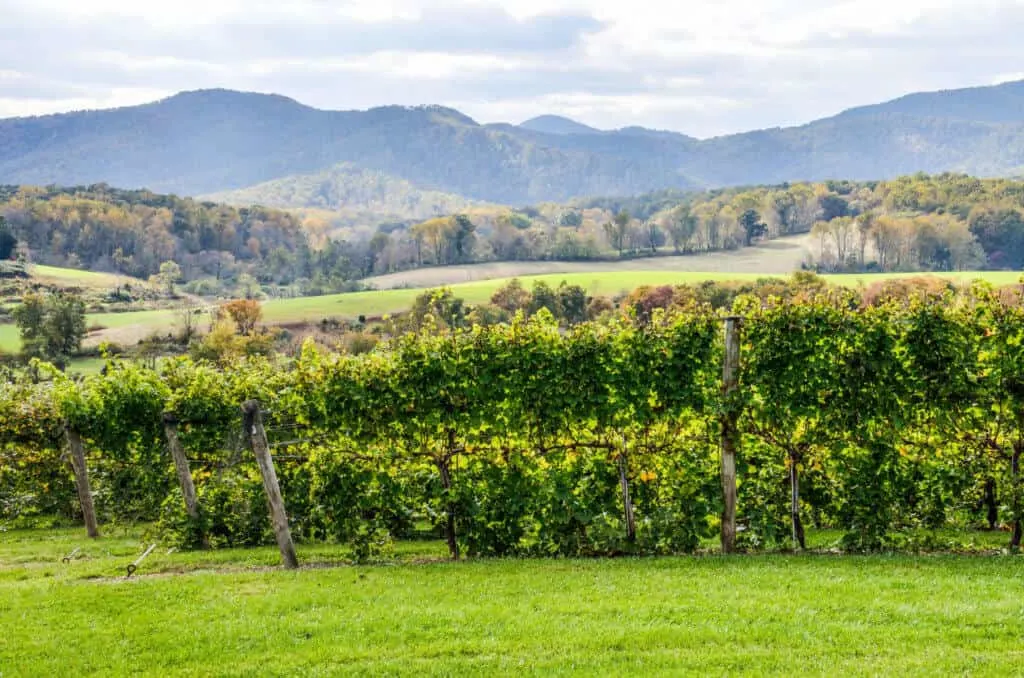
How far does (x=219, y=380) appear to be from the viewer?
678 inches

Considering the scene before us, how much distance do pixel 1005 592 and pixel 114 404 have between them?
49.3 ft

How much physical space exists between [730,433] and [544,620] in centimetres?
525

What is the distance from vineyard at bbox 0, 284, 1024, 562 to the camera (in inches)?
513

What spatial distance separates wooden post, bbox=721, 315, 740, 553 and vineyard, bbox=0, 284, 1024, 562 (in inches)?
1.2

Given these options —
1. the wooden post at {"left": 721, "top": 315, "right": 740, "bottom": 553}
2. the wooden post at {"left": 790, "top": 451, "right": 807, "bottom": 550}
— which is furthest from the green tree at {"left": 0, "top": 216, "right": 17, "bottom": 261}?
the wooden post at {"left": 790, "top": 451, "right": 807, "bottom": 550}

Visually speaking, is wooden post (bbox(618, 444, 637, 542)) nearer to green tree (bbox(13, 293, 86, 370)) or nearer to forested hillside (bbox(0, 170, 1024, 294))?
green tree (bbox(13, 293, 86, 370))

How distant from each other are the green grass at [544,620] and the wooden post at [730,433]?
0.81m

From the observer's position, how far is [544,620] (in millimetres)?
9422

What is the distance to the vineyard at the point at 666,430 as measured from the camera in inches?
513

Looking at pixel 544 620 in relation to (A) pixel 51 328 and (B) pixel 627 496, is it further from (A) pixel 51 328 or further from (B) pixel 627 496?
(A) pixel 51 328

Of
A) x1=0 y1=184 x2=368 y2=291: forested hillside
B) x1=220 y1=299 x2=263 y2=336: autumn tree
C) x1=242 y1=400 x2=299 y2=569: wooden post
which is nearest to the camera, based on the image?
x1=242 y1=400 x2=299 y2=569: wooden post

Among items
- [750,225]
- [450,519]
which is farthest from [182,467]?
[750,225]

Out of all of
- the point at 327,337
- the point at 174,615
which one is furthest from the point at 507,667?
the point at 327,337

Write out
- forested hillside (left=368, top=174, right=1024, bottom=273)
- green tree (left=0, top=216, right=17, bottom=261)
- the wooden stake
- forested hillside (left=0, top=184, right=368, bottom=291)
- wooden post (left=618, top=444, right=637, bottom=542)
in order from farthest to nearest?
forested hillside (left=0, top=184, right=368, bottom=291) → green tree (left=0, top=216, right=17, bottom=261) → forested hillside (left=368, top=174, right=1024, bottom=273) → the wooden stake → wooden post (left=618, top=444, right=637, bottom=542)
